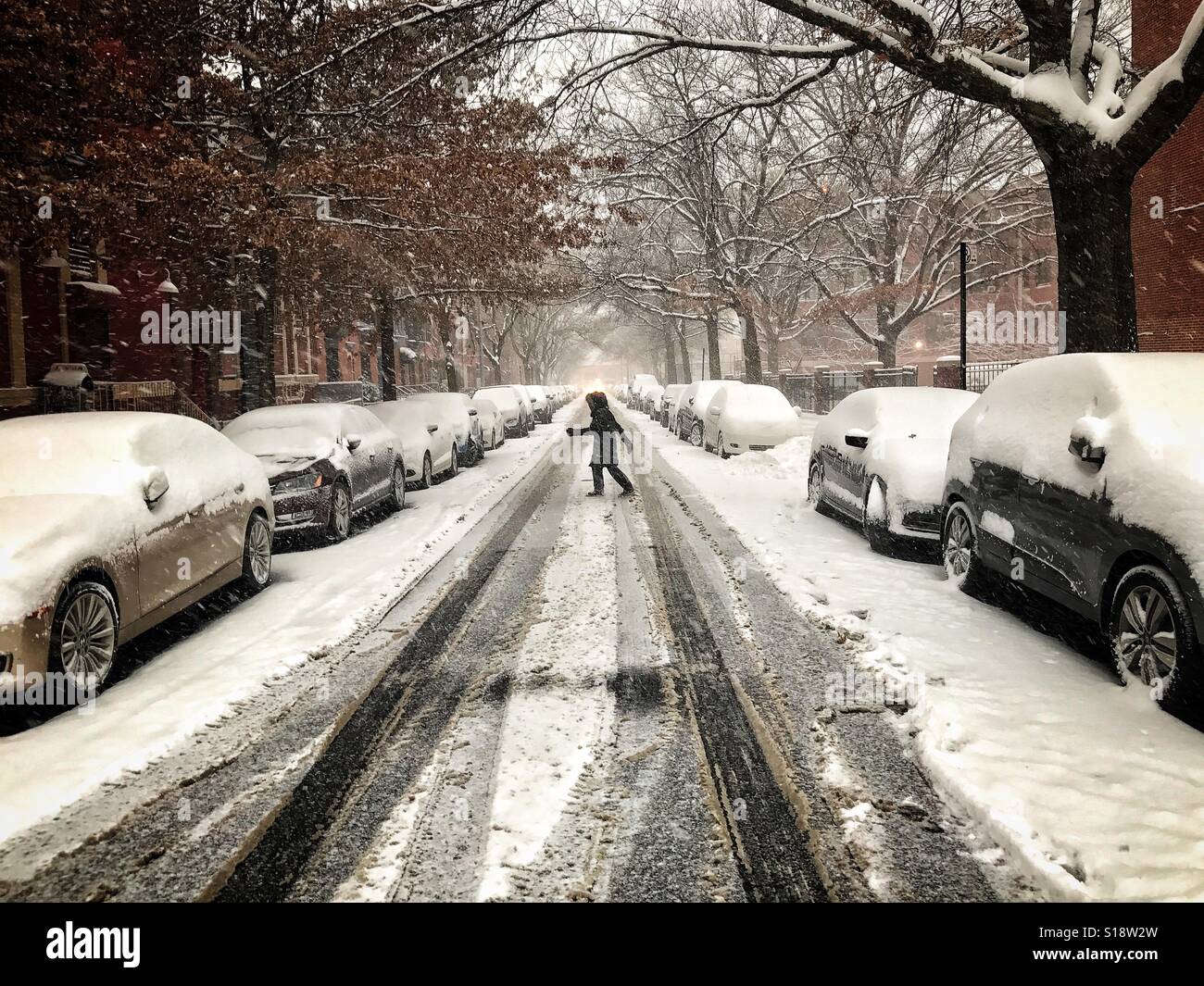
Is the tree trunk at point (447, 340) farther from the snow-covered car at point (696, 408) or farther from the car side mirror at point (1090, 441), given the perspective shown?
the car side mirror at point (1090, 441)

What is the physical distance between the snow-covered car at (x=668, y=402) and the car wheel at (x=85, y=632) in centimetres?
2587

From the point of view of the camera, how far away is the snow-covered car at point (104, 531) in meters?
4.80

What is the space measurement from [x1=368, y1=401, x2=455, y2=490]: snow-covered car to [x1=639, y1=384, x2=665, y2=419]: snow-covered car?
70.5 ft

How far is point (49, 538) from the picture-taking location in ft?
16.5

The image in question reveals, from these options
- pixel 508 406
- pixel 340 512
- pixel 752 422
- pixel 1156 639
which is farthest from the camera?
pixel 508 406

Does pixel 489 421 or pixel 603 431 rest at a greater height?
pixel 489 421

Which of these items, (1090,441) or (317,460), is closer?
(1090,441)

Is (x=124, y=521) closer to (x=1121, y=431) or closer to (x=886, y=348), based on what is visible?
(x=1121, y=431)

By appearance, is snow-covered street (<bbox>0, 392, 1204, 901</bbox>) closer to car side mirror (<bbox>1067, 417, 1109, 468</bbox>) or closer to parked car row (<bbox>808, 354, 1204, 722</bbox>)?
parked car row (<bbox>808, 354, 1204, 722</bbox>)

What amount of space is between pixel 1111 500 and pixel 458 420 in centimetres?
1571

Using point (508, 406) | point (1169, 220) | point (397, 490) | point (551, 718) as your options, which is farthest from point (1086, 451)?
point (508, 406)

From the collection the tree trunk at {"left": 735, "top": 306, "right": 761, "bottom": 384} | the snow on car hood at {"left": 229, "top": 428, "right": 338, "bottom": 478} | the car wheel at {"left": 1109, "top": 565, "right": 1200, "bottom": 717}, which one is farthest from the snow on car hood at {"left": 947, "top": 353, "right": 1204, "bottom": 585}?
the tree trunk at {"left": 735, "top": 306, "right": 761, "bottom": 384}

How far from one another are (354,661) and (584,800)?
2655 mm
